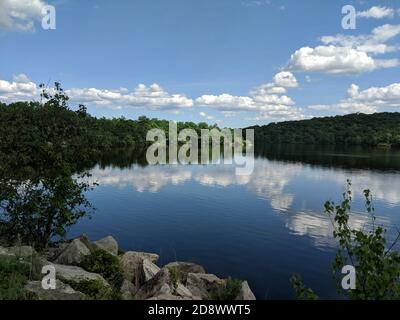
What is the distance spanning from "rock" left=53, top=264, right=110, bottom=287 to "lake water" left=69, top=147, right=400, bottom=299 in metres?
11.4

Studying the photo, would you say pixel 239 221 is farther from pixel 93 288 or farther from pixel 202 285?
pixel 93 288

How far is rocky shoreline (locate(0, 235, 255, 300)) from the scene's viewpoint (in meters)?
15.7

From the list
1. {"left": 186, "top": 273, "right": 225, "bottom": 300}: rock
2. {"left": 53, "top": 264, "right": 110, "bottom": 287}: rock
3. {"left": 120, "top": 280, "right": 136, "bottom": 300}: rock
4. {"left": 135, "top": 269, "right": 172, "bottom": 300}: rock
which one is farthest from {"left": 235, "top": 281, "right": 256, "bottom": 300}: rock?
{"left": 53, "top": 264, "right": 110, "bottom": 287}: rock

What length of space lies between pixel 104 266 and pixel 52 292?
21.4 ft

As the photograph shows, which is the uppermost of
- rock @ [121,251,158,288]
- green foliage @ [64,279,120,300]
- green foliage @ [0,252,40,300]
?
green foliage @ [0,252,40,300]

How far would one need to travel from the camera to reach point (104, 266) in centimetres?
2038

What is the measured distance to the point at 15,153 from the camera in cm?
2362

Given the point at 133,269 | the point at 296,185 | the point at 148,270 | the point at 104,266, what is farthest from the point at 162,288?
the point at 296,185

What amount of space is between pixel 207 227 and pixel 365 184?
42.4 m

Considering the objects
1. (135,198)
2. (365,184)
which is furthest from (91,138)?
(365,184)

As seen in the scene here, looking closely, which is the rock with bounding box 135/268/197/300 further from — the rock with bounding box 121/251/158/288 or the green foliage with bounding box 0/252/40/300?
the green foliage with bounding box 0/252/40/300

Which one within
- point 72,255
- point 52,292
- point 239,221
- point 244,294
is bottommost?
point 239,221

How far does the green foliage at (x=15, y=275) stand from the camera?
12.3m
